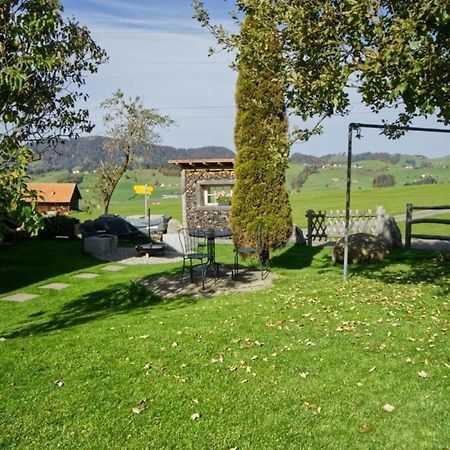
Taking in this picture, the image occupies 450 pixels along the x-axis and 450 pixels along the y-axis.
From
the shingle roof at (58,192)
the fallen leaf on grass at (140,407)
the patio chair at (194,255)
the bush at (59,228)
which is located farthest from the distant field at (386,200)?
the fallen leaf on grass at (140,407)

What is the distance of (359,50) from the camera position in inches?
306

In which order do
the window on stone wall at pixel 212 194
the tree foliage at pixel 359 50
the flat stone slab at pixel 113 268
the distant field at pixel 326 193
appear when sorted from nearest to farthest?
the tree foliage at pixel 359 50, the flat stone slab at pixel 113 268, the window on stone wall at pixel 212 194, the distant field at pixel 326 193

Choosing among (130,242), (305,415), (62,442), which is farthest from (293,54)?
(130,242)

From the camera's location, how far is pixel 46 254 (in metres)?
17.7

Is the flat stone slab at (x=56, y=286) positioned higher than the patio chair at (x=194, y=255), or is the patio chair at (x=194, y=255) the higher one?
the patio chair at (x=194, y=255)

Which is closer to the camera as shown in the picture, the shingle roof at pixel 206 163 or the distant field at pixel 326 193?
the shingle roof at pixel 206 163

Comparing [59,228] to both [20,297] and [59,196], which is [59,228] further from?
[59,196]

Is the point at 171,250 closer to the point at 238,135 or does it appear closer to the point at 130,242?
the point at 130,242

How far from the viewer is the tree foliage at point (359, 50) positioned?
593 centimetres

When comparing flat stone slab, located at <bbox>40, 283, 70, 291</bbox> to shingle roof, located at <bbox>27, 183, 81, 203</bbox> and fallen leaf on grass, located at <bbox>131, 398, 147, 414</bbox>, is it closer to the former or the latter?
fallen leaf on grass, located at <bbox>131, 398, 147, 414</bbox>

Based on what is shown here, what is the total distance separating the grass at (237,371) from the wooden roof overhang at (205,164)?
12945 mm

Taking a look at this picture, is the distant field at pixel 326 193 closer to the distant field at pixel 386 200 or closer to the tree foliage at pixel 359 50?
the distant field at pixel 386 200

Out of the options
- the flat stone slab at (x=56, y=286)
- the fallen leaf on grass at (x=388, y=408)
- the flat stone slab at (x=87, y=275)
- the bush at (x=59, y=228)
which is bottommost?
the flat stone slab at (x=87, y=275)

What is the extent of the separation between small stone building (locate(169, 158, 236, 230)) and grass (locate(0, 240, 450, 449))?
13012 millimetres
